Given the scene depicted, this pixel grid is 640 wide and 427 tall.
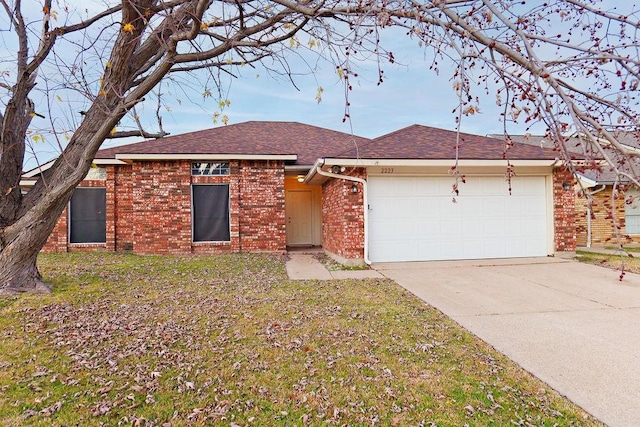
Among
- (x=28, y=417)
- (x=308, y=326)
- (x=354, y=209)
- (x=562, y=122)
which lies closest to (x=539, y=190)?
(x=354, y=209)

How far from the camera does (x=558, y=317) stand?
4867mm

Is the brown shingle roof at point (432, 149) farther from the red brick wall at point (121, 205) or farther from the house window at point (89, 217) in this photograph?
the house window at point (89, 217)

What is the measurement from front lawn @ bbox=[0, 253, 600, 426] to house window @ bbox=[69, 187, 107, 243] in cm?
715

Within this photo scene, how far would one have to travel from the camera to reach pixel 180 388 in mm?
3057

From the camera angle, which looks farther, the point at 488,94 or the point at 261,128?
the point at 261,128

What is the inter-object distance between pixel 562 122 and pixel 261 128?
14202 mm

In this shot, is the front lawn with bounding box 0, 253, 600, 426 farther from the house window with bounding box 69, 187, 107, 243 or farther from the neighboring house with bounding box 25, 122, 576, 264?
the house window with bounding box 69, 187, 107, 243

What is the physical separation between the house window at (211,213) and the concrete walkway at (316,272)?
2827 mm

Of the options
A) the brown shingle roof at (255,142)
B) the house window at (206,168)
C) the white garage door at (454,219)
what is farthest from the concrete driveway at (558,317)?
the house window at (206,168)

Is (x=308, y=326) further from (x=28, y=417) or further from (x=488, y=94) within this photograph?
(x=488, y=94)

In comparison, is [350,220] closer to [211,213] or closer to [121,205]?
[211,213]

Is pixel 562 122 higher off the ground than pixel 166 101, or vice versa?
pixel 166 101

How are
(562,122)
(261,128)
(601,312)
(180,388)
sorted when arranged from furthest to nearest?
(261,128)
(601,312)
(180,388)
(562,122)

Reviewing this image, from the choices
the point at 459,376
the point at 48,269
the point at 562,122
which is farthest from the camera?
the point at 48,269
